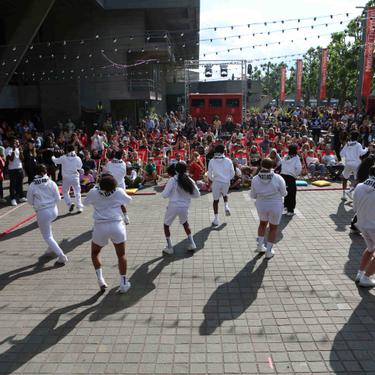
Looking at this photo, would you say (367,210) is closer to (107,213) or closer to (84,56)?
(107,213)

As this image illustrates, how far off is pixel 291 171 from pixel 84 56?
20865mm

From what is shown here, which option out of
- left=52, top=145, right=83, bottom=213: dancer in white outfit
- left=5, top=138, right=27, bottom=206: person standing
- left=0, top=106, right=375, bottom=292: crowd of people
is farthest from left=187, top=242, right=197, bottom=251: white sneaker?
left=5, top=138, right=27, bottom=206: person standing

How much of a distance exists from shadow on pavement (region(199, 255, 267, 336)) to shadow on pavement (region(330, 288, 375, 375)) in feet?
3.88

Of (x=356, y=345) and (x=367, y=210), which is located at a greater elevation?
(x=367, y=210)

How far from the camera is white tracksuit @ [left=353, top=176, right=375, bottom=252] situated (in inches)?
199

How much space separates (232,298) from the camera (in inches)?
202

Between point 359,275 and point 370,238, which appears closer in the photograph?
point 370,238

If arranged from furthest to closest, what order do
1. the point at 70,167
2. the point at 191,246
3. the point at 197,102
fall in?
the point at 197,102 → the point at 70,167 → the point at 191,246

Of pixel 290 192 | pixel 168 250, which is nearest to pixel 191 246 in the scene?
pixel 168 250

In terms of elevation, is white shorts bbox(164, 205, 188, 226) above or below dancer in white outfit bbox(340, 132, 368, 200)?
below

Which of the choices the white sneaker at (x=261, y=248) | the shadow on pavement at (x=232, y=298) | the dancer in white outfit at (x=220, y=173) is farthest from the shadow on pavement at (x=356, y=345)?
the dancer in white outfit at (x=220, y=173)

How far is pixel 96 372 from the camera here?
3756mm

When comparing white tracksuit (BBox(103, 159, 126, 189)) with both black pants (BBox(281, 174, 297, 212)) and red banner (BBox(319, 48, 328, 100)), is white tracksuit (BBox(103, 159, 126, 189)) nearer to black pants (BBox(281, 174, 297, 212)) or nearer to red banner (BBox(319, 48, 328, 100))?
black pants (BBox(281, 174, 297, 212))

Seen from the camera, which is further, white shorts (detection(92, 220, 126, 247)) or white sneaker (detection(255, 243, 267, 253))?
white sneaker (detection(255, 243, 267, 253))
